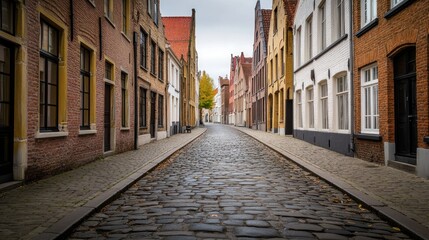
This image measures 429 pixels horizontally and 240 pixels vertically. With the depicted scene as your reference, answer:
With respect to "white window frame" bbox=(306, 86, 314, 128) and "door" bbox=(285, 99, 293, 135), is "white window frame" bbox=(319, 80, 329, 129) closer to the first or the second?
"white window frame" bbox=(306, 86, 314, 128)

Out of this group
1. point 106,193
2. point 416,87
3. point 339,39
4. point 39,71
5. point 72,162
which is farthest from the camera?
point 339,39

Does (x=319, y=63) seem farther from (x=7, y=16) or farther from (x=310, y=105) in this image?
(x=7, y=16)

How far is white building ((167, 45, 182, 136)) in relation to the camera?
81.0 feet

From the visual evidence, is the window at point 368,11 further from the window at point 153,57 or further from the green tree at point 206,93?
the green tree at point 206,93

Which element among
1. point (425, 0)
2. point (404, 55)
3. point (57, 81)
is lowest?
point (57, 81)

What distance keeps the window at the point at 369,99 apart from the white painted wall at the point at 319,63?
0.67 meters

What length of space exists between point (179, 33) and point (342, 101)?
90.4 ft

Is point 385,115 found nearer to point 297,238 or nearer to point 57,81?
point 297,238

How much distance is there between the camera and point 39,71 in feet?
24.3

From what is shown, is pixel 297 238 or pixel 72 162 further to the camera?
pixel 72 162

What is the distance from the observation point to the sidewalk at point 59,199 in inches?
164

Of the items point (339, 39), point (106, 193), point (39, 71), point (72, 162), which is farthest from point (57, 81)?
point (339, 39)

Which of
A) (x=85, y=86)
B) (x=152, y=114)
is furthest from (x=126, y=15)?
(x=152, y=114)

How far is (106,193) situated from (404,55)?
Answer: 7.30 meters
